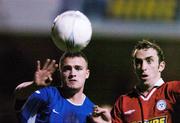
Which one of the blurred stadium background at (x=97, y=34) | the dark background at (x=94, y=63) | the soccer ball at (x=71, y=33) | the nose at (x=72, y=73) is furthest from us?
the blurred stadium background at (x=97, y=34)

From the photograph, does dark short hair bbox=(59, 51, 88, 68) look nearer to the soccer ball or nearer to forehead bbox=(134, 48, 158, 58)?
the soccer ball

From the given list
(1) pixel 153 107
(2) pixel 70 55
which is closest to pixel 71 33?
(2) pixel 70 55

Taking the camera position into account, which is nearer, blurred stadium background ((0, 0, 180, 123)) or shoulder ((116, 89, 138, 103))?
shoulder ((116, 89, 138, 103))

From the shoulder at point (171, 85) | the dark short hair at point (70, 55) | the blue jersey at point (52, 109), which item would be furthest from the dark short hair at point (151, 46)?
the blue jersey at point (52, 109)

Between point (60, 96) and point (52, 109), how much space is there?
86 millimetres

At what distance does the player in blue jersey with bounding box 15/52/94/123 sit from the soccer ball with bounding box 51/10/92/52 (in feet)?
0.35

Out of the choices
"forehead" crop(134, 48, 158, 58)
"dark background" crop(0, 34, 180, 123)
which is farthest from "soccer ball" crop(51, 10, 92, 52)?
"forehead" crop(134, 48, 158, 58)

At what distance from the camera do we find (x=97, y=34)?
12.9 feet

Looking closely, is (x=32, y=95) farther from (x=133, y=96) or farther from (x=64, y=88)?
(x=133, y=96)

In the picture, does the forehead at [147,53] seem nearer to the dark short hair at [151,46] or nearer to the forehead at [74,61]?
the dark short hair at [151,46]

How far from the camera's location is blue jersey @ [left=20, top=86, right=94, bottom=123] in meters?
3.17

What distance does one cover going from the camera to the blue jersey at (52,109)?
3172mm

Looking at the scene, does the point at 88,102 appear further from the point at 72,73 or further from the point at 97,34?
the point at 97,34

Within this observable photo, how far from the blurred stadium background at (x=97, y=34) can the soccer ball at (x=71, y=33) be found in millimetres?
451
